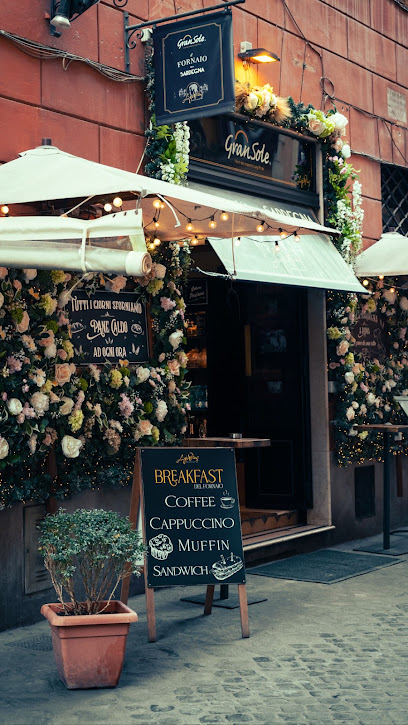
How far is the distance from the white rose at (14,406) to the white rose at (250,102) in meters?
3.93

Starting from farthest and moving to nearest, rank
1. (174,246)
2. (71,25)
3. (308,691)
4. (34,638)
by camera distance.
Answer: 1. (174,246)
2. (71,25)
3. (34,638)
4. (308,691)

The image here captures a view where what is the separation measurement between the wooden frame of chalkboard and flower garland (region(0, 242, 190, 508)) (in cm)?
63

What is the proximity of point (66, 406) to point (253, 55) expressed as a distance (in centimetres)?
412

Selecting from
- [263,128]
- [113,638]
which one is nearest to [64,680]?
[113,638]

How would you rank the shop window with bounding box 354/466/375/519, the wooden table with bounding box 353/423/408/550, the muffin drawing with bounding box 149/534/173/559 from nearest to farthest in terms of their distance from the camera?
the muffin drawing with bounding box 149/534/173/559, the wooden table with bounding box 353/423/408/550, the shop window with bounding box 354/466/375/519

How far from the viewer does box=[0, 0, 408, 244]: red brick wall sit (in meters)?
6.40

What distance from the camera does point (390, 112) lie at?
11125 mm

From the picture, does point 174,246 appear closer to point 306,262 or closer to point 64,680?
point 306,262

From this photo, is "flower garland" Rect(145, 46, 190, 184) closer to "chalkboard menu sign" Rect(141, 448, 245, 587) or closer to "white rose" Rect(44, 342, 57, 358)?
"white rose" Rect(44, 342, 57, 358)

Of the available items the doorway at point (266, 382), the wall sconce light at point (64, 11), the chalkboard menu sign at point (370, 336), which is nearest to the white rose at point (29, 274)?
the wall sconce light at point (64, 11)

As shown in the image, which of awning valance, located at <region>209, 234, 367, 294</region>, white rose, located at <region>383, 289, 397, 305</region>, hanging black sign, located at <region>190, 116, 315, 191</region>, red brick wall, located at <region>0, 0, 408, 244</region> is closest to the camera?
red brick wall, located at <region>0, 0, 408, 244</region>

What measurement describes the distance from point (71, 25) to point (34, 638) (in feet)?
14.5

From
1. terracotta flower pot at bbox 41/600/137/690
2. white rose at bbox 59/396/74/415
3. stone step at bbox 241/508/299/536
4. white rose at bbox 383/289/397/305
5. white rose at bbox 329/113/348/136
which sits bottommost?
terracotta flower pot at bbox 41/600/137/690

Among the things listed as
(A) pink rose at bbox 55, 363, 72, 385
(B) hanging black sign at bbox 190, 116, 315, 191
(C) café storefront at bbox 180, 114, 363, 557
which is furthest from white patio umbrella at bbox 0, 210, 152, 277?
(C) café storefront at bbox 180, 114, 363, 557
